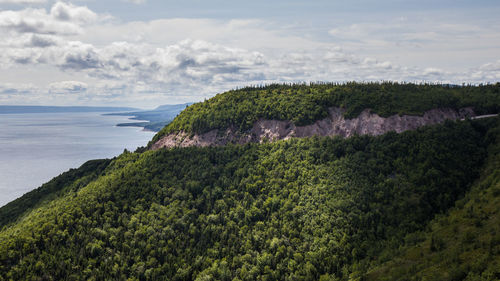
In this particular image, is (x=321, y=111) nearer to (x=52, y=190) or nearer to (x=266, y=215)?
(x=266, y=215)

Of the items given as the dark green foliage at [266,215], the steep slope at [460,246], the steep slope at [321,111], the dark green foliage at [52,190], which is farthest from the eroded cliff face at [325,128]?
the steep slope at [460,246]

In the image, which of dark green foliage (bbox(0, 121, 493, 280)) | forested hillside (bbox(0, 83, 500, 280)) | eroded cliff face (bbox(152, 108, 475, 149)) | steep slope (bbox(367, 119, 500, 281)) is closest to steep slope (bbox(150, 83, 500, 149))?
eroded cliff face (bbox(152, 108, 475, 149))

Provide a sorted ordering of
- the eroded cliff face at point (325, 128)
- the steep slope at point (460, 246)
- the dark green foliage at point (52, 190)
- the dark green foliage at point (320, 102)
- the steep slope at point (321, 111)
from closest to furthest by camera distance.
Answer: the steep slope at point (460, 246) → the eroded cliff face at point (325, 128) → the steep slope at point (321, 111) → the dark green foliage at point (320, 102) → the dark green foliage at point (52, 190)

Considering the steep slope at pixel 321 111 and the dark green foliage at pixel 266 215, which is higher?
the steep slope at pixel 321 111

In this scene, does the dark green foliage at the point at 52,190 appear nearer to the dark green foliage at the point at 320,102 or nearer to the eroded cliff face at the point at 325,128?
the eroded cliff face at the point at 325,128

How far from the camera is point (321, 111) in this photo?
414ft

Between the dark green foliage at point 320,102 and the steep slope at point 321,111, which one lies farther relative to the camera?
the dark green foliage at point 320,102

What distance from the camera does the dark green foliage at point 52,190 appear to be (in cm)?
13250

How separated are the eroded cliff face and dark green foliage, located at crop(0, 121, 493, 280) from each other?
10.6m

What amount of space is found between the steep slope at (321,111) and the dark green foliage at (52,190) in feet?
95.6

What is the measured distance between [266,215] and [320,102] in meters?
56.4

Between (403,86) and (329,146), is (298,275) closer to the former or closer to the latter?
(329,146)

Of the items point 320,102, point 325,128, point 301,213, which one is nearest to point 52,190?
point 301,213

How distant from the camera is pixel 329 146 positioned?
350 feet
